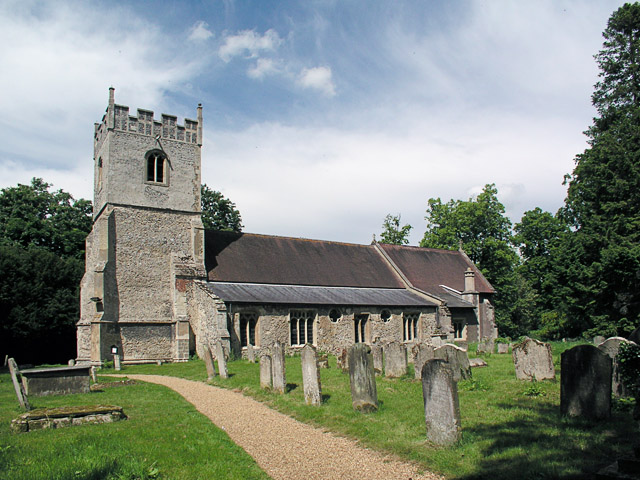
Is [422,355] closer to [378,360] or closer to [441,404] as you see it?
[378,360]

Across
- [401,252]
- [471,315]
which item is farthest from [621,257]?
[401,252]

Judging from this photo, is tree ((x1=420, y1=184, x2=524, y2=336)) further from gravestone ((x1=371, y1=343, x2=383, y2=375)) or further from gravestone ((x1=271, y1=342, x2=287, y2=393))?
gravestone ((x1=271, y1=342, x2=287, y2=393))

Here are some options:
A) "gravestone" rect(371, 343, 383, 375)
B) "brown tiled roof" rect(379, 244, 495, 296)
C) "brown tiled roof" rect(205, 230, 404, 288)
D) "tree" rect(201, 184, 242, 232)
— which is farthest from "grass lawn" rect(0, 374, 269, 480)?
"tree" rect(201, 184, 242, 232)

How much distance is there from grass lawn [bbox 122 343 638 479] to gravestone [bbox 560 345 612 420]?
0.71ft

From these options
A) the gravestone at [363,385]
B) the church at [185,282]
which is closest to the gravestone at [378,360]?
the gravestone at [363,385]

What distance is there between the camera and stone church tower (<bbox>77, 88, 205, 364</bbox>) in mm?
23109

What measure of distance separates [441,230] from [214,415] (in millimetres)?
35120

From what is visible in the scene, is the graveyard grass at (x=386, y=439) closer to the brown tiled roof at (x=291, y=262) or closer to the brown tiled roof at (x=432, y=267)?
the brown tiled roof at (x=291, y=262)

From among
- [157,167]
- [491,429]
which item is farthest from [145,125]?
[491,429]

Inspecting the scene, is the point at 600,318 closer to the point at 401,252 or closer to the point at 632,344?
the point at 401,252

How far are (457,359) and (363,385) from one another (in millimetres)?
4122

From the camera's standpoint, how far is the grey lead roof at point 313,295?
2385cm

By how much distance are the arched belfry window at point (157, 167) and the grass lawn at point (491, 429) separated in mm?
16778

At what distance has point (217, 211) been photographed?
43.5 m
